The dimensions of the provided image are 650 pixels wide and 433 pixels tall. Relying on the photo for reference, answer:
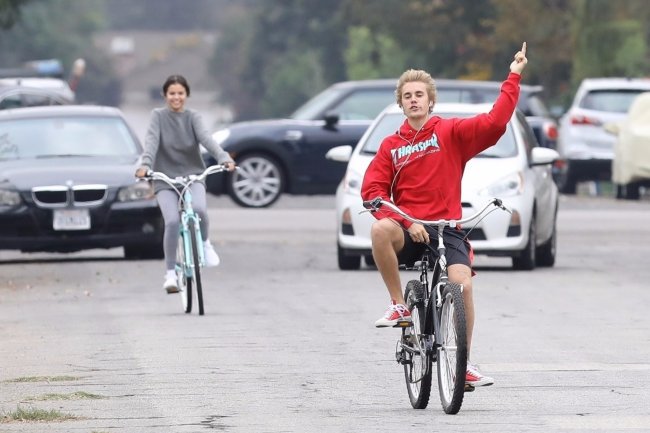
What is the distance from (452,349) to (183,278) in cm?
606

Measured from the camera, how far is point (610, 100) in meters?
34.3

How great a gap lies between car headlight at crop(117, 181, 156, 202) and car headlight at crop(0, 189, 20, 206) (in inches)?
36.6

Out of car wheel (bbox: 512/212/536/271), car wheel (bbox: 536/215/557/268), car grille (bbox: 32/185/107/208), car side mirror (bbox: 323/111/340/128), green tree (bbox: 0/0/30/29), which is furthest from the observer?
green tree (bbox: 0/0/30/29)

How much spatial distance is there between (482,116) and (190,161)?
5.88 m

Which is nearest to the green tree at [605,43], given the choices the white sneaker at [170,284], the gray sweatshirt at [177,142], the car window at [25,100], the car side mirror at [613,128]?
the car side mirror at [613,128]

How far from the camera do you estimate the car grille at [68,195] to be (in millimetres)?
19484

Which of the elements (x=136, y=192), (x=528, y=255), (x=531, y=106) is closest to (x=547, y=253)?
(x=528, y=255)

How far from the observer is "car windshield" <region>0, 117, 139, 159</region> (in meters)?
20.8

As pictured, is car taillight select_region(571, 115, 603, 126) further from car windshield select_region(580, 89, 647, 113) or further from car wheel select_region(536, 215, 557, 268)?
car wheel select_region(536, 215, 557, 268)

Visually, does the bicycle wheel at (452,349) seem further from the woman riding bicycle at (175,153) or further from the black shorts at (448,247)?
the woman riding bicycle at (175,153)

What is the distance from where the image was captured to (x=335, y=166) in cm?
2805

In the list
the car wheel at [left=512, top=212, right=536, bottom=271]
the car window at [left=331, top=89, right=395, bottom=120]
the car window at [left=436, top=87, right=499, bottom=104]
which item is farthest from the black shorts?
the car window at [left=331, top=89, right=395, bottom=120]

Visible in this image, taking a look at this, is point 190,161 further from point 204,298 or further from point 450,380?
point 450,380

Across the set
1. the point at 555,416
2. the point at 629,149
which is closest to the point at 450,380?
the point at 555,416
